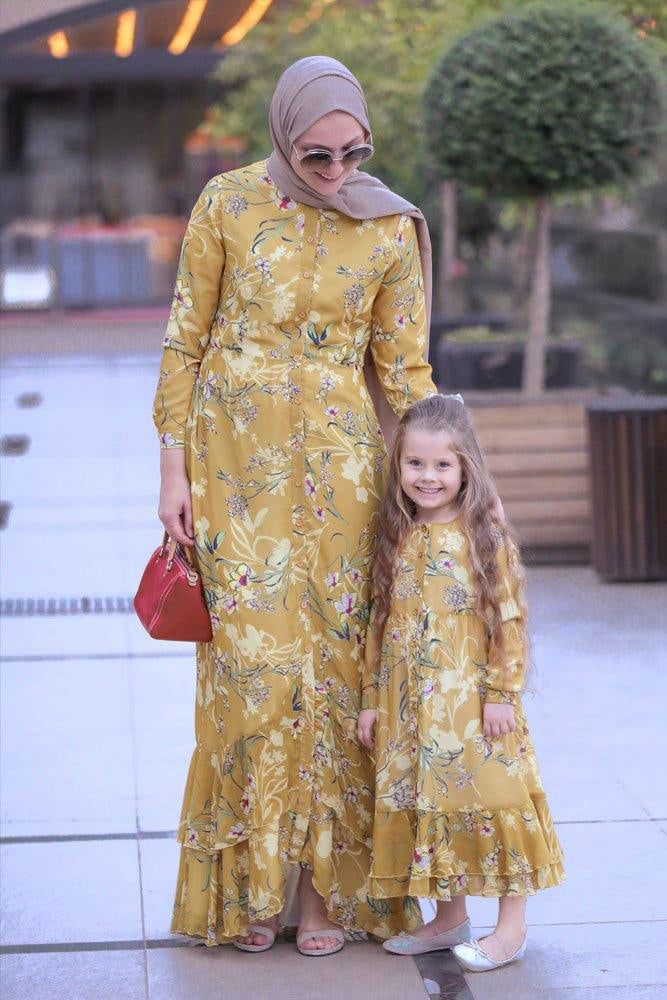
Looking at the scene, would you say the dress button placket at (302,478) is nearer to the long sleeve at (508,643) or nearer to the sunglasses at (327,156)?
the sunglasses at (327,156)

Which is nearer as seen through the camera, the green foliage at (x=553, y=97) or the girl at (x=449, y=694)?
the girl at (x=449, y=694)

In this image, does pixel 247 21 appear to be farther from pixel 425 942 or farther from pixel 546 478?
pixel 425 942

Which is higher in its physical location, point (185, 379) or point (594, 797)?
point (185, 379)

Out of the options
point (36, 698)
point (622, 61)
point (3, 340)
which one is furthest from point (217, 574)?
point (3, 340)

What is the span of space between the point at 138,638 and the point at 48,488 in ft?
11.3

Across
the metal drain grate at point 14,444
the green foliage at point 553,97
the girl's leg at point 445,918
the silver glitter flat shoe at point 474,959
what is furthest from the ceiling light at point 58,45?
the silver glitter flat shoe at point 474,959

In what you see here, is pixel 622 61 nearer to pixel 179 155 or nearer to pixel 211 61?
pixel 211 61

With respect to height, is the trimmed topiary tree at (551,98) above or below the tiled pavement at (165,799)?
above

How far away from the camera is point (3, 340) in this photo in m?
19.1

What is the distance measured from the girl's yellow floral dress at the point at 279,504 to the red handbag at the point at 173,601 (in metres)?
0.04

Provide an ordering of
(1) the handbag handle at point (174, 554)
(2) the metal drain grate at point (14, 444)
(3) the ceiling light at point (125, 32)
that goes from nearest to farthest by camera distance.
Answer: (1) the handbag handle at point (174, 554) → (2) the metal drain grate at point (14, 444) → (3) the ceiling light at point (125, 32)

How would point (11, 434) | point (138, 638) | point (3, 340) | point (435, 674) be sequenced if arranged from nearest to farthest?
1. point (435, 674)
2. point (138, 638)
3. point (11, 434)
4. point (3, 340)

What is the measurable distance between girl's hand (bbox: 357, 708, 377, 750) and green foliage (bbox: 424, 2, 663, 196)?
5.58m

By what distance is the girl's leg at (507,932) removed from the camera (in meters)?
3.45
